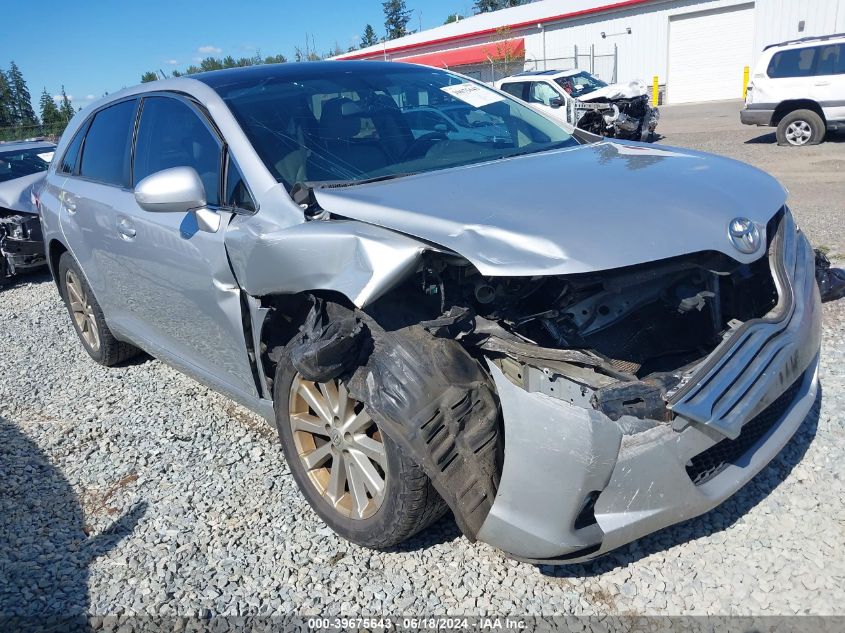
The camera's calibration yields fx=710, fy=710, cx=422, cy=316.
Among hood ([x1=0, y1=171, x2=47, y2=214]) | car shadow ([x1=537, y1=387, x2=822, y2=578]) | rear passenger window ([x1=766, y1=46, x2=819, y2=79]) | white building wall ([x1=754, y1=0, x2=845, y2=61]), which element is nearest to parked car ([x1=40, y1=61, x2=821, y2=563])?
car shadow ([x1=537, y1=387, x2=822, y2=578])

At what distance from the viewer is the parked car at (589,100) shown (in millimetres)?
14656

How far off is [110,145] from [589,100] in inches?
522

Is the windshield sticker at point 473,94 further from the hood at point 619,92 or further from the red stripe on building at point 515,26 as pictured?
the red stripe on building at point 515,26

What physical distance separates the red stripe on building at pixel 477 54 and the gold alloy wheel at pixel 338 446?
35.0 metres

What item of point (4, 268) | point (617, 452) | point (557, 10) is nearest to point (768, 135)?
point (4, 268)

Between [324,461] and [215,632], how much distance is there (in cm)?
74

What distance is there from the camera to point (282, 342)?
10.00ft

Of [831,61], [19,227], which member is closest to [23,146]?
[19,227]

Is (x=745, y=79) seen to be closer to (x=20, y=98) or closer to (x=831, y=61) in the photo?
(x=831, y=61)

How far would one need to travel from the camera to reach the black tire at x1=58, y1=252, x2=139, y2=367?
4750mm

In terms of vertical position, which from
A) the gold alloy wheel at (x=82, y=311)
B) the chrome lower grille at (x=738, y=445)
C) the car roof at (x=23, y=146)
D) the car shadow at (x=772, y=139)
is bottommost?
the car shadow at (x=772, y=139)

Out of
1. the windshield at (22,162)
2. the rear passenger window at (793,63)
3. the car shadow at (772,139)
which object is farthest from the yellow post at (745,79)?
the windshield at (22,162)

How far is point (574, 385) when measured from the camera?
214cm

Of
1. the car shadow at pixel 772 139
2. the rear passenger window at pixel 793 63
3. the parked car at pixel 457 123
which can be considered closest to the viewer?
the parked car at pixel 457 123
